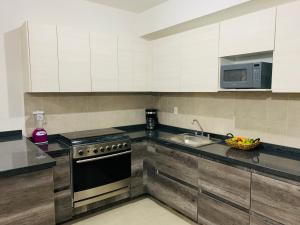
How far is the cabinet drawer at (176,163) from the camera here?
2405 millimetres

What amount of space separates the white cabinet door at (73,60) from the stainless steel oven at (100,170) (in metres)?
0.71

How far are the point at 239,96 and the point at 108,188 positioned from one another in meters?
1.85

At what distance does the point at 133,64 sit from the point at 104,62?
0.43m

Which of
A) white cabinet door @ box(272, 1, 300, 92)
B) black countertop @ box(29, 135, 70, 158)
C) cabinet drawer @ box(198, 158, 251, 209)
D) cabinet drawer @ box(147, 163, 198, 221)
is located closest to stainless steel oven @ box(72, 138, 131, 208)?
black countertop @ box(29, 135, 70, 158)

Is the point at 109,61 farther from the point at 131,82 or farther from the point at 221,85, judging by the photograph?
the point at 221,85

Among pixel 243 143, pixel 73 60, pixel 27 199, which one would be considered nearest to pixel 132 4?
pixel 73 60

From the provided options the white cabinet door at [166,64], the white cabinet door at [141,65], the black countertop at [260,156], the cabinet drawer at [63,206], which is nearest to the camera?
the black countertop at [260,156]

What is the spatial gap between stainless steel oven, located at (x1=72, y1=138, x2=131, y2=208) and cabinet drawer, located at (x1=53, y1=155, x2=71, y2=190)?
0.21 feet

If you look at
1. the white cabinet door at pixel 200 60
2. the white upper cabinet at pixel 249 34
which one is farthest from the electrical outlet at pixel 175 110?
the white upper cabinet at pixel 249 34

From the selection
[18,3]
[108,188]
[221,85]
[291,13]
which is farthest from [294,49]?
[18,3]

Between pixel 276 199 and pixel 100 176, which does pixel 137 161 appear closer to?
pixel 100 176

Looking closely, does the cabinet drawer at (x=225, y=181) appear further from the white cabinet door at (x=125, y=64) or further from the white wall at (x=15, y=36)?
the white wall at (x=15, y=36)

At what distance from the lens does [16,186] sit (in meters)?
1.64

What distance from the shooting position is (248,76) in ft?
6.81
